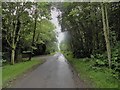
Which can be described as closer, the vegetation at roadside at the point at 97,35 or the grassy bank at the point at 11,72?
the grassy bank at the point at 11,72

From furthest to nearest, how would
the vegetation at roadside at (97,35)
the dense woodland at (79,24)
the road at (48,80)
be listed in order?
the dense woodland at (79,24) < the vegetation at roadside at (97,35) < the road at (48,80)

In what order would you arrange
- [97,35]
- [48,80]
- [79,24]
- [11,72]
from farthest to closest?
[79,24]
[97,35]
[11,72]
[48,80]

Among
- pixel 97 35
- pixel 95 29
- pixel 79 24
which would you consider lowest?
pixel 97 35

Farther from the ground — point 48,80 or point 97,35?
point 97,35

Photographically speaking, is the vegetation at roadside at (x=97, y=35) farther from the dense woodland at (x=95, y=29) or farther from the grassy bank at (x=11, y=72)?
the grassy bank at (x=11, y=72)

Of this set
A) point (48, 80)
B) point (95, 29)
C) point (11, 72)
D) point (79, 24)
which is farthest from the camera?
point (79, 24)

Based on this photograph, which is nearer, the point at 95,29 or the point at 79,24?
the point at 95,29

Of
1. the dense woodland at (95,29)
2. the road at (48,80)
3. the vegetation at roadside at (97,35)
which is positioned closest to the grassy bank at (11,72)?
the road at (48,80)

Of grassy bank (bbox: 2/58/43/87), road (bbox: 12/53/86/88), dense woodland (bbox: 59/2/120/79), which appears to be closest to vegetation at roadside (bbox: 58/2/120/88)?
dense woodland (bbox: 59/2/120/79)

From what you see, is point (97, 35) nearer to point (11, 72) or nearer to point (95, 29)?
point (95, 29)

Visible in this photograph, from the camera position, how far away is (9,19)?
2925 centimetres

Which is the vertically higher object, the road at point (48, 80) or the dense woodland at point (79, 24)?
the dense woodland at point (79, 24)

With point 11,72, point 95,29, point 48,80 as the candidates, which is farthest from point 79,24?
point 48,80

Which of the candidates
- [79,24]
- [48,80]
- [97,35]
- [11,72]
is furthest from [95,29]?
[48,80]
